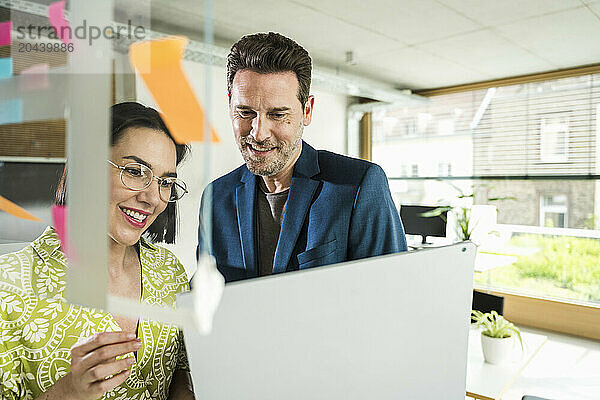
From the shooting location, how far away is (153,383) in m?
0.91

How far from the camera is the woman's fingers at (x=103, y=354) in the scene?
0.57m

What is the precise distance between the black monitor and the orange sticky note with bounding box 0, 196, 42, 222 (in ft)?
14.2

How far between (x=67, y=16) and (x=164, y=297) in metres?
0.53

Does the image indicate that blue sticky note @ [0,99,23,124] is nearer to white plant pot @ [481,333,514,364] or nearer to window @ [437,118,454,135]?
white plant pot @ [481,333,514,364]

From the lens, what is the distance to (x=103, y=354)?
591 mm

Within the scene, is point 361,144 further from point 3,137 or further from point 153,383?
point 3,137

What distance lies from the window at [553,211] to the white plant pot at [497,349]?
286cm

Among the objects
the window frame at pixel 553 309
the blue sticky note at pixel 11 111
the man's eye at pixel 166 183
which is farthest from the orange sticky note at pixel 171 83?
the window frame at pixel 553 309

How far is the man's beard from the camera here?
960 millimetres

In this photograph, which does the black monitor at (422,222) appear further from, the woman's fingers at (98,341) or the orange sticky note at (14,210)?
the orange sticky note at (14,210)

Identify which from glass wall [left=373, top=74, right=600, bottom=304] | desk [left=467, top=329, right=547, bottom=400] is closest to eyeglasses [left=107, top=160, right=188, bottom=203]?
desk [left=467, top=329, right=547, bottom=400]

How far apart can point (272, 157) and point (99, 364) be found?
543 millimetres

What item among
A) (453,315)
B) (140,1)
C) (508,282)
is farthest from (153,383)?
(508,282)

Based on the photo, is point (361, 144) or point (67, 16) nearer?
point (67, 16)
